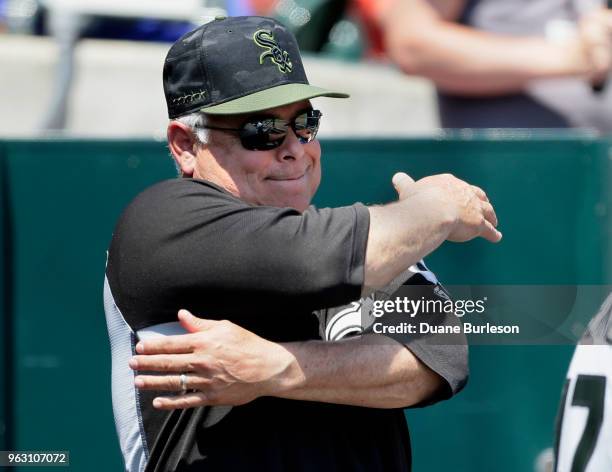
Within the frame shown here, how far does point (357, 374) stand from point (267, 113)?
549 millimetres

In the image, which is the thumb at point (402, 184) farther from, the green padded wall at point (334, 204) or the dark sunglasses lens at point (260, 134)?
the green padded wall at point (334, 204)

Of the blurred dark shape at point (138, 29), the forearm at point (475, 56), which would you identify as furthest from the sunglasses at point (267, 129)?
the blurred dark shape at point (138, 29)

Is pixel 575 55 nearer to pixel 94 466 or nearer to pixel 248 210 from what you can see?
pixel 94 466

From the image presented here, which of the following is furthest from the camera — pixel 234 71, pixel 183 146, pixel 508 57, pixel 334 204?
pixel 508 57

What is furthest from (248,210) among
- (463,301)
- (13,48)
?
(13,48)

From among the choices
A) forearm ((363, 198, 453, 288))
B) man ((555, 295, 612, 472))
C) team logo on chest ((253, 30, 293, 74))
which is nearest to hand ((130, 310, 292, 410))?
forearm ((363, 198, 453, 288))

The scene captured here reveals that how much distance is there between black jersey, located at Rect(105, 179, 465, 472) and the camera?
6.84ft

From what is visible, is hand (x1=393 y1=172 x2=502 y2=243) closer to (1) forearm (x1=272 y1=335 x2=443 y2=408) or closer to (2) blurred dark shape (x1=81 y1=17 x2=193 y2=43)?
(1) forearm (x1=272 y1=335 x2=443 y2=408)

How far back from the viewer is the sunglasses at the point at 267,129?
232 centimetres

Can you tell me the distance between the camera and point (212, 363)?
2115 mm

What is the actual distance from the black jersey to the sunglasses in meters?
0.12

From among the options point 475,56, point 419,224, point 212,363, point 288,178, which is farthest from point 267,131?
point 475,56

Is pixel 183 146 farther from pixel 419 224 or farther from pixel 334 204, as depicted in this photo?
pixel 334 204

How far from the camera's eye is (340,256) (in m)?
2.08
